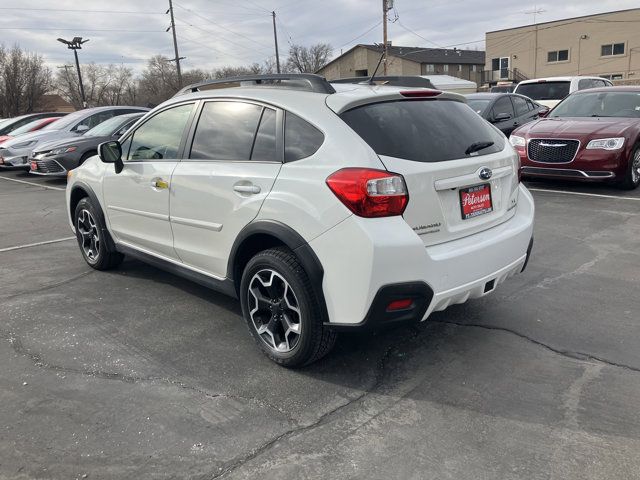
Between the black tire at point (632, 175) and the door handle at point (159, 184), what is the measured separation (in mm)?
7051

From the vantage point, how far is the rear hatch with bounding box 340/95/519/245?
2.94 metres

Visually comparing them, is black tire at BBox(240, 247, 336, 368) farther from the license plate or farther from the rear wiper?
the rear wiper

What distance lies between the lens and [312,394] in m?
3.03

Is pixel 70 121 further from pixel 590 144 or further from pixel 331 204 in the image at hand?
pixel 331 204

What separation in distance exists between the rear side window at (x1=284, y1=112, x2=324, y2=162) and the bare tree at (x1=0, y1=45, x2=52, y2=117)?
176 feet

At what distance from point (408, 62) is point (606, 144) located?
6680cm

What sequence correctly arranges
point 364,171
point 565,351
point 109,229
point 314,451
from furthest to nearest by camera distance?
1. point 109,229
2. point 565,351
3. point 364,171
4. point 314,451

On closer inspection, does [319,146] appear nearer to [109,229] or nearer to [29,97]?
[109,229]

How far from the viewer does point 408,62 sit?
70625mm

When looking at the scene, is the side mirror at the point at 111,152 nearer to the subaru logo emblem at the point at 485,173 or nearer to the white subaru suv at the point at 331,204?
the white subaru suv at the point at 331,204

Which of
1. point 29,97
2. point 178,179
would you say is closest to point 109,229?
point 178,179

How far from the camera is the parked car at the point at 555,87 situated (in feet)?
51.6

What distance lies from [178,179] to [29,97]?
5368cm

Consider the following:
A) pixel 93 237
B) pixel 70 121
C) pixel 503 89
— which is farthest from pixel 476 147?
pixel 503 89
